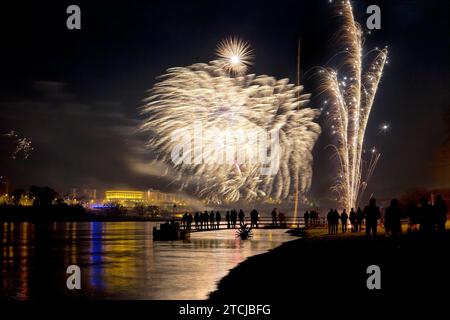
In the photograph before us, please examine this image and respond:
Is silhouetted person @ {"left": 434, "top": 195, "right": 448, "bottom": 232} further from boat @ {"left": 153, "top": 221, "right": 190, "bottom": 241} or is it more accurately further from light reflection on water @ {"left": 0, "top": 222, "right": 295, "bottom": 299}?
boat @ {"left": 153, "top": 221, "right": 190, "bottom": 241}

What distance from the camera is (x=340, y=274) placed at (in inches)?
607

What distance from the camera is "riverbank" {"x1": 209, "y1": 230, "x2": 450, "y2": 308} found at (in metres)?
12.2

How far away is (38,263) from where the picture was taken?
19750 mm

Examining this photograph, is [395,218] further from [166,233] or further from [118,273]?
A: [166,233]

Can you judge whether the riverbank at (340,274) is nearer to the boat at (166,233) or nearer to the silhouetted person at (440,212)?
the silhouetted person at (440,212)

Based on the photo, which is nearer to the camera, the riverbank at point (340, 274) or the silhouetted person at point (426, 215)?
the riverbank at point (340, 274)

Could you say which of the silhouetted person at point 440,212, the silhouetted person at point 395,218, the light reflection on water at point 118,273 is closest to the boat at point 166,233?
the light reflection on water at point 118,273

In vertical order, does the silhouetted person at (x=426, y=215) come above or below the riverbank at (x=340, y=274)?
above

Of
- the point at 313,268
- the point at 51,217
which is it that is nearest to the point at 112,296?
the point at 313,268

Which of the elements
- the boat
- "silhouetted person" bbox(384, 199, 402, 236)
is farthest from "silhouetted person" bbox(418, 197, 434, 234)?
the boat

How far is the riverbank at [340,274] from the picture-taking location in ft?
40.0

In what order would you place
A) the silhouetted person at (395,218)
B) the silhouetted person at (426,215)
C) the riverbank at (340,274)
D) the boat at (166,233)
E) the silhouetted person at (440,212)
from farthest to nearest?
the boat at (166,233), the silhouetted person at (440,212), the silhouetted person at (426,215), the silhouetted person at (395,218), the riverbank at (340,274)
